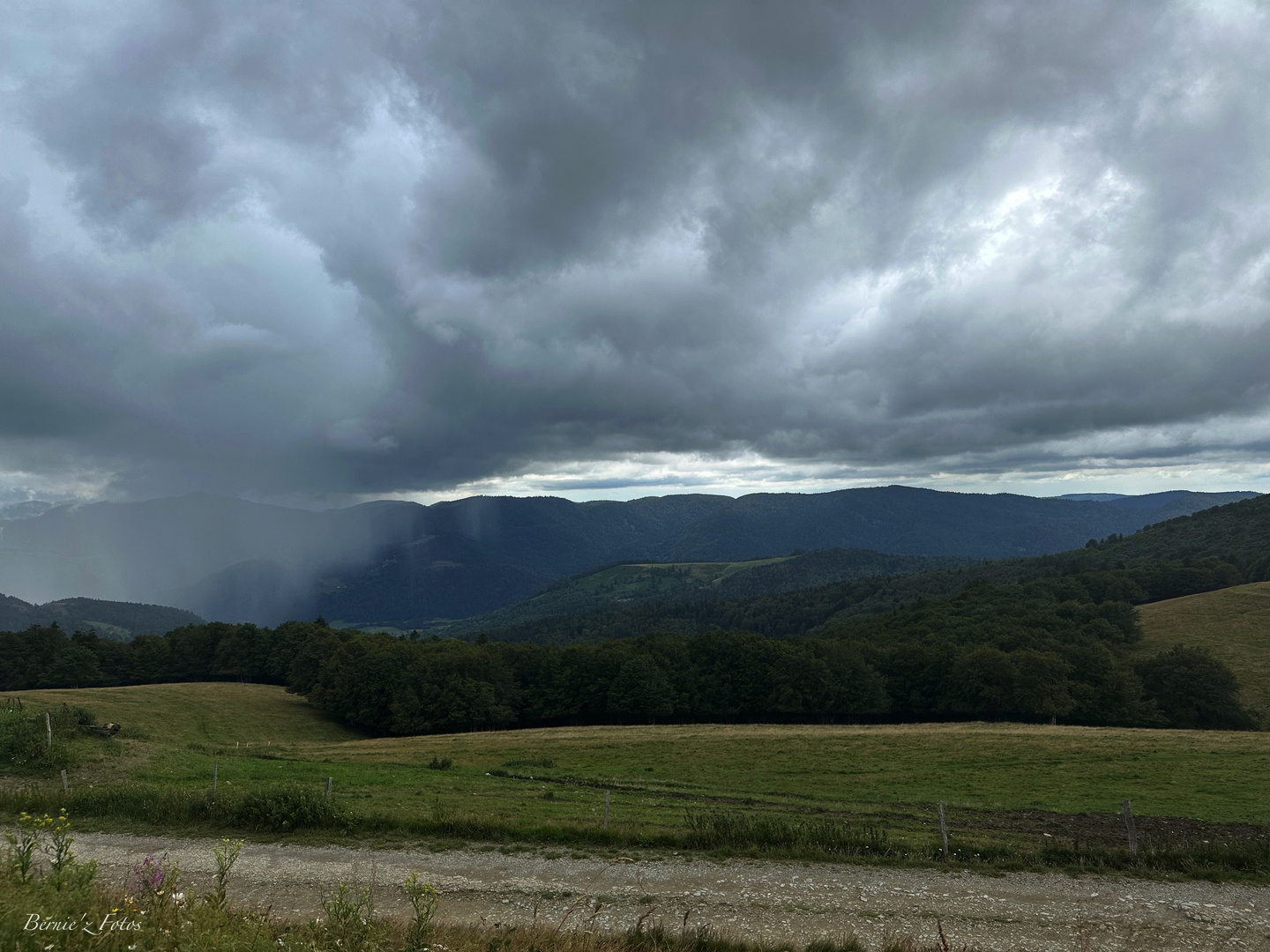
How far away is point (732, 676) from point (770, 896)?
8316cm

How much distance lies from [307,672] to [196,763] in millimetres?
67760

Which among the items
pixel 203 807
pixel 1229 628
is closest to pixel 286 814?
pixel 203 807

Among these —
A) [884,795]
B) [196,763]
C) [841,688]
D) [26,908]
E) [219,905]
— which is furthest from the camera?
[841,688]

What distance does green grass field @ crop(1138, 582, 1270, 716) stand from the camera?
84438 millimetres

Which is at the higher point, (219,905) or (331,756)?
(219,905)

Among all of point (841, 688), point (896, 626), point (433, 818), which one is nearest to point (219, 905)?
point (433, 818)

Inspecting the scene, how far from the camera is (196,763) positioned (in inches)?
1441

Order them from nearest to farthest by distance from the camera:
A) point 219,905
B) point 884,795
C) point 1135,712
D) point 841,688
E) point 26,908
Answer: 1. point 26,908
2. point 219,905
3. point 884,795
4. point 1135,712
5. point 841,688

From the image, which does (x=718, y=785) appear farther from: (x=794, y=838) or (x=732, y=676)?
(x=732, y=676)

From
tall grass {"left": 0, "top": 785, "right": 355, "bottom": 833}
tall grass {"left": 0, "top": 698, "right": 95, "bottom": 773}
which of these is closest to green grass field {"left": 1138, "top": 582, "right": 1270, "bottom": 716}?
tall grass {"left": 0, "top": 785, "right": 355, "bottom": 833}

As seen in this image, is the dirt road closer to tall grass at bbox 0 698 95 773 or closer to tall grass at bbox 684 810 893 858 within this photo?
tall grass at bbox 684 810 893 858

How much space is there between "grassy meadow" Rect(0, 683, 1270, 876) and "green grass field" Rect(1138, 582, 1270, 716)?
165 ft

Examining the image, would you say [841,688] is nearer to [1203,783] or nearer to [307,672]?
[1203,783]

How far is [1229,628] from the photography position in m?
98.4
